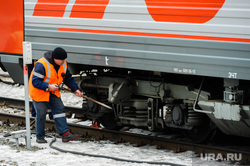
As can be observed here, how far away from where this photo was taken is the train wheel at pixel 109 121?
8.63 meters

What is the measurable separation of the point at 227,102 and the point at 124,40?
1734 millimetres

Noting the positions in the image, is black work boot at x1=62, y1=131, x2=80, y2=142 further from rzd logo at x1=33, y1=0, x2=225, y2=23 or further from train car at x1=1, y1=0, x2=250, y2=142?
rzd logo at x1=33, y1=0, x2=225, y2=23

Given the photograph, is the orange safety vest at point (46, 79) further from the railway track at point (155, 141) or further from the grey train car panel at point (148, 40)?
the railway track at point (155, 141)

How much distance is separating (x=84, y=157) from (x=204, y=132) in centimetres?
199

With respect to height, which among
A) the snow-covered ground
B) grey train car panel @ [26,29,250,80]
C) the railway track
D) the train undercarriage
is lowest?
the snow-covered ground

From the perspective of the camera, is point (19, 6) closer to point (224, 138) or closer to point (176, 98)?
point (176, 98)

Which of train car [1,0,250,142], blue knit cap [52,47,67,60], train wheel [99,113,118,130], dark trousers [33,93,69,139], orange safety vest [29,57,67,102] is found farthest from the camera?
train wheel [99,113,118,130]

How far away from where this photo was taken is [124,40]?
23.4 feet

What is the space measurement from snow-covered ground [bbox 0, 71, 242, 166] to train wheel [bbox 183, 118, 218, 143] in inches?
20.3

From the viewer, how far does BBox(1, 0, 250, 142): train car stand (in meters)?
6.20

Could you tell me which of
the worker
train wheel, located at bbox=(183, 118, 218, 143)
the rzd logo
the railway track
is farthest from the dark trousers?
train wheel, located at bbox=(183, 118, 218, 143)

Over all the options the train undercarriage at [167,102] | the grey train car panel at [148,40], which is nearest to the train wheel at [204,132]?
the train undercarriage at [167,102]

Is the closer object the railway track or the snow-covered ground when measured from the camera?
the snow-covered ground

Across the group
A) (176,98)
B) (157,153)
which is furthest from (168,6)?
(157,153)
